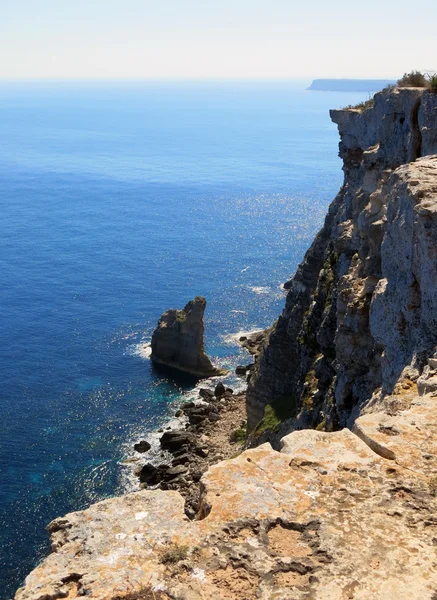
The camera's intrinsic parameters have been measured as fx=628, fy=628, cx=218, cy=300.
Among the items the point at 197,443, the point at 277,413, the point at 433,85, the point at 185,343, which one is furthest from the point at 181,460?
the point at 433,85

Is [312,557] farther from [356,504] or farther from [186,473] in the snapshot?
[186,473]

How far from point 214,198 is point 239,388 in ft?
346

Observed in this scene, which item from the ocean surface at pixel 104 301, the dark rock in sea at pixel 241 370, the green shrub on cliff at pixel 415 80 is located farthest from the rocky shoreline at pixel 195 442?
the green shrub on cliff at pixel 415 80

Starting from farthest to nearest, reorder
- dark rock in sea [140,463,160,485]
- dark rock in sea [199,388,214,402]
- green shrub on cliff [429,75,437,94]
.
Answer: dark rock in sea [199,388,214,402] → dark rock in sea [140,463,160,485] → green shrub on cliff [429,75,437,94]

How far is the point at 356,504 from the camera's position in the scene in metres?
10.5

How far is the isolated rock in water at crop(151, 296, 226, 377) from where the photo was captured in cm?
8194

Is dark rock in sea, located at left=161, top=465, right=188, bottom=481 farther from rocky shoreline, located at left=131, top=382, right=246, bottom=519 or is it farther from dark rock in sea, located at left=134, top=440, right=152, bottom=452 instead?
dark rock in sea, located at left=134, top=440, right=152, bottom=452

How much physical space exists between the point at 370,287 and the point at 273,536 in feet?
72.0

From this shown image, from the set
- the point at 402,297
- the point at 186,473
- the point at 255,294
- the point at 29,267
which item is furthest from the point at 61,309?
the point at 402,297

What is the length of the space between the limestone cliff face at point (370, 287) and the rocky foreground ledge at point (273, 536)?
207 inches

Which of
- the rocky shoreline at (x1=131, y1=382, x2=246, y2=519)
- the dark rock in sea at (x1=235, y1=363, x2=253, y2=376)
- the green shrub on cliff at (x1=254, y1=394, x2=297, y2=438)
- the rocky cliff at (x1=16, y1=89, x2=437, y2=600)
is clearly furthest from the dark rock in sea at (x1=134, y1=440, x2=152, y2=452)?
the rocky cliff at (x1=16, y1=89, x2=437, y2=600)

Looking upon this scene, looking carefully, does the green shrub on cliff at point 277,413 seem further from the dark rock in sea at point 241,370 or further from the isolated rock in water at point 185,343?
the isolated rock in water at point 185,343

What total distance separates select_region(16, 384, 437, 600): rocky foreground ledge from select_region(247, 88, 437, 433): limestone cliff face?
527 centimetres

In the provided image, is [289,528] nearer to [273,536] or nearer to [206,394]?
[273,536]
